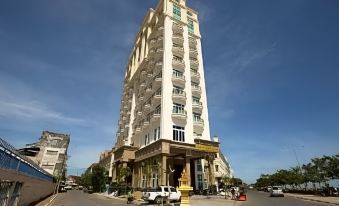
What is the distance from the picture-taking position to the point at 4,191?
13.1 metres

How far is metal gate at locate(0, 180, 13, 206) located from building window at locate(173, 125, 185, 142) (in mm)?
25418

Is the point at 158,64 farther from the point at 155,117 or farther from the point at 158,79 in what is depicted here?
the point at 155,117

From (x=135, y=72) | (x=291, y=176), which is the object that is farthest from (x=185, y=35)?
(x=291, y=176)

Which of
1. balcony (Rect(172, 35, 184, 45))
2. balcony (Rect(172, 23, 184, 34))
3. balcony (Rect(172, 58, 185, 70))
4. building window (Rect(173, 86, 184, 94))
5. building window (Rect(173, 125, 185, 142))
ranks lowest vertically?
building window (Rect(173, 125, 185, 142))

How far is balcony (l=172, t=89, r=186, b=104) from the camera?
39700 millimetres

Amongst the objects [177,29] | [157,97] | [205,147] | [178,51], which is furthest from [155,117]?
[177,29]

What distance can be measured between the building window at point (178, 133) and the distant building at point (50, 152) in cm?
5402

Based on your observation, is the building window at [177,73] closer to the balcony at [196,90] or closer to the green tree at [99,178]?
the balcony at [196,90]

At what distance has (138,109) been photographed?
169ft

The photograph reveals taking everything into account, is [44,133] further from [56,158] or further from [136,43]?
[136,43]

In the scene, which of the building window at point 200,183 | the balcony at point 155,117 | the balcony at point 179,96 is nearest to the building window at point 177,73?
the balcony at point 179,96

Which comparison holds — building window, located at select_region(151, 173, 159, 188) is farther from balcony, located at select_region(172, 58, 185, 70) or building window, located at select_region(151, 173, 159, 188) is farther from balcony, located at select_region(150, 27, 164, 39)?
balcony, located at select_region(150, 27, 164, 39)

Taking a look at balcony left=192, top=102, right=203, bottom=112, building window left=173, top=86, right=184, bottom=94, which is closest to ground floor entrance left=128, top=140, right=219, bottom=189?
balcony left=192, top=102, right=203, bottom=112

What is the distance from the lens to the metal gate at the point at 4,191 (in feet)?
40.9
